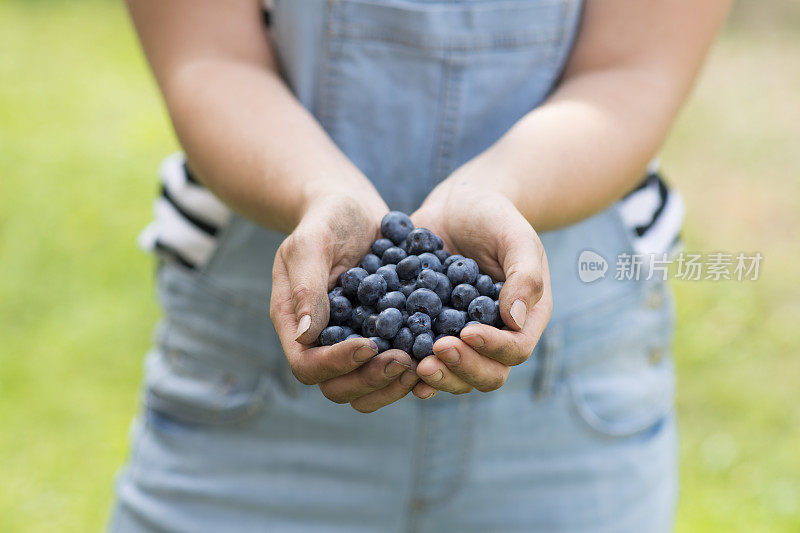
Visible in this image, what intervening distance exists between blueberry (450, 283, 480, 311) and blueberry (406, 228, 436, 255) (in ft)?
0.22

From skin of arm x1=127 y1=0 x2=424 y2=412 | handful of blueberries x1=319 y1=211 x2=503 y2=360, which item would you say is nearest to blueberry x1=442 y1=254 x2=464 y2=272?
handful of blueberries x1=319 y1=211 x2=503 y2=360

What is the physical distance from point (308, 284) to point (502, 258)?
0.24 metres

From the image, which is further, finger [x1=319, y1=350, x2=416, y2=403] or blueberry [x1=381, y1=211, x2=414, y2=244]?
blueberry [x1=381, y1=211, x2=414, y2=244]

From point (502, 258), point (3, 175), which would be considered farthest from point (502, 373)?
point (3, 175)

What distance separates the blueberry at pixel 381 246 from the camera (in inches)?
44.4

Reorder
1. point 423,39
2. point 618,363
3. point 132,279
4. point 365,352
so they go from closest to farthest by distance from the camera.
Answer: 1. point 365,352
2. point 423,39
3. point 618,363
4. point 132,279

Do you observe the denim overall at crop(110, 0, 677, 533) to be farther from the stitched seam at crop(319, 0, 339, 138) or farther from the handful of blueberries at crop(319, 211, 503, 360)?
the handful of blueberries at crop(319, 211, 503, 360)

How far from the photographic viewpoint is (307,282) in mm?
964

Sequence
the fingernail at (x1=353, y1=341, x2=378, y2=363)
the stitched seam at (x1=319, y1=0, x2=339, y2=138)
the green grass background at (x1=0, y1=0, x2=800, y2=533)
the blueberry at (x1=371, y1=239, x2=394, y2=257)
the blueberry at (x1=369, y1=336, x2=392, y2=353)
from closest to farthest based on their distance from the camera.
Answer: the fingernail at (x1=353, y1=341, x2=378, y2=363) < the blueberry at (x1=369, y1=336, x2=392, y2=353) < the blueberry at (x1=371, y1=239, x2=394, y2=257) < the stitched seam at (x1=319, y1=0, x2=339, y2=138) < the green grass background at (x1=0, y1=0, x2=800, y2=533)

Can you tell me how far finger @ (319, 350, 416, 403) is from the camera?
94cm

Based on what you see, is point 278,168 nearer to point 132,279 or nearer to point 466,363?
point 466,363

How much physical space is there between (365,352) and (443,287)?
→ 0.69ft

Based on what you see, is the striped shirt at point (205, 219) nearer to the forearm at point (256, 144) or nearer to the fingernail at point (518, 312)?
the forearm at point (256, 144)

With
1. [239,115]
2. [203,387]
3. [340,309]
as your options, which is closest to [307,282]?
[340,309]
